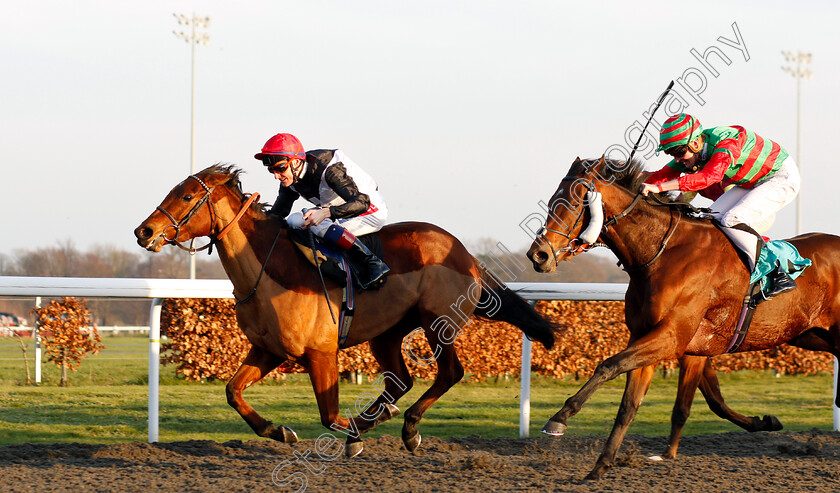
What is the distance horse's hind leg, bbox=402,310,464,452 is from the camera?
4.59 metres

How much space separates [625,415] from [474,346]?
4.10 metres

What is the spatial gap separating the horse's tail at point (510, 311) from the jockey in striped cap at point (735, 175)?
1043 millimetres

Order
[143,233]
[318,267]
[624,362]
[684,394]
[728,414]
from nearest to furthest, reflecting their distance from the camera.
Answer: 1. [624,362]
2. [143,233]
3. [318,267]
4. [684,394]
5. [728,414]

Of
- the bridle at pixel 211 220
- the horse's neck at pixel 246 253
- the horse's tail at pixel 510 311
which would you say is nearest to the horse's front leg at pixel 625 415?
the horse's tail at pixel 510 311

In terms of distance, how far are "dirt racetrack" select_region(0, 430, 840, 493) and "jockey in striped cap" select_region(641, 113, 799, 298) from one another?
0.99 metres

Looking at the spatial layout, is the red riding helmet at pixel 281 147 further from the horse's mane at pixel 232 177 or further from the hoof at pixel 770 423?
the hoof at pixel 770 423

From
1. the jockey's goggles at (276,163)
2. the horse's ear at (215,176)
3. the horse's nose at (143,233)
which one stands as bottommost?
the horse's nose at (143,233)

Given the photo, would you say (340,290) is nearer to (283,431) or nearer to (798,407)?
(283,431)

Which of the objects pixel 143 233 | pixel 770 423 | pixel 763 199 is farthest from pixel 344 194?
pixel 770 423

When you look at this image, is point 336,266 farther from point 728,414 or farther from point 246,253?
point 728,414

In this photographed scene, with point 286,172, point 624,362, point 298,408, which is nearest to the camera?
point 624,362

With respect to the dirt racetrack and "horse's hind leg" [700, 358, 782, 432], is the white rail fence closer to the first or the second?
Answer: the dirt racetrack

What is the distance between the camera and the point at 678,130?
13.7 ft

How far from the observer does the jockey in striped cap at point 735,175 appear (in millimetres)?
4117
